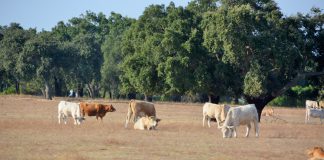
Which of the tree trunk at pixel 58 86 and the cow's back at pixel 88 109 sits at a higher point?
the tree trunk at pixel 58 86

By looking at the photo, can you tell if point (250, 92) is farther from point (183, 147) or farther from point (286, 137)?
point (183, 147)

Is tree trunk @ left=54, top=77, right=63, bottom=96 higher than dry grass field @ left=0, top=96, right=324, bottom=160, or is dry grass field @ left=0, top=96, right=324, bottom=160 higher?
tree trunk @ left=54, top=77, right=63, bottom=96

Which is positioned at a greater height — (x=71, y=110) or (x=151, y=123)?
(x=71, y=110)

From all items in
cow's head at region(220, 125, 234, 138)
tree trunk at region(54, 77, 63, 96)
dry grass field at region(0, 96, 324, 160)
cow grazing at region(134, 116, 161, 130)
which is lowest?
dry grass field at region(0, 96, 324, 160)

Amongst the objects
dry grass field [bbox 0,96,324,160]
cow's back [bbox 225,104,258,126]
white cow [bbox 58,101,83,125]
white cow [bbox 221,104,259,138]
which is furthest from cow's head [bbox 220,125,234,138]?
white cow [bbox 58,101,83,125]

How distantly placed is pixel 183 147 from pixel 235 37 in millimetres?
18716

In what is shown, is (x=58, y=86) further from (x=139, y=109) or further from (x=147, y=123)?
(x=147, y=123)

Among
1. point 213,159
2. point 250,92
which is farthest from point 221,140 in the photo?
point 250,92

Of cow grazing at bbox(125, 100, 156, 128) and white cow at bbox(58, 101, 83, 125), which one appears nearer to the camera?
white cow at bbox(58, 101, 83, 125)

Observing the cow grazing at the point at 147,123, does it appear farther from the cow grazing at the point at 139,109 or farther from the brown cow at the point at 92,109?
the brown cow at the point at 92,109

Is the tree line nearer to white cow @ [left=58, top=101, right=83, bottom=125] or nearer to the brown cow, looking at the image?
the brown cow

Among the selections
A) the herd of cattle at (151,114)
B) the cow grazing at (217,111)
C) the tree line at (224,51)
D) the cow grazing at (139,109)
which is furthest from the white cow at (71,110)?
the tree line at (224,51)

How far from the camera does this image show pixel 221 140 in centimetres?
2714

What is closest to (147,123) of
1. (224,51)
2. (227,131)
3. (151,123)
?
(151,123)
